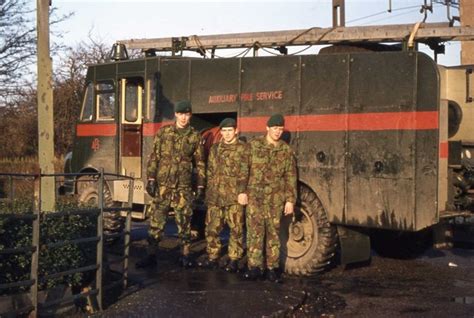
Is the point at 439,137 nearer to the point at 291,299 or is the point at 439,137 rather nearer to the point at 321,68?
the point at 321,68

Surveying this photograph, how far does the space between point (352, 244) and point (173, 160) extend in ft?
7.93

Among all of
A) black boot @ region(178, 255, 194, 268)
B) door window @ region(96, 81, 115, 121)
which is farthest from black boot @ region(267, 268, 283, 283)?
door window @ region(96, 81, 115, 121)

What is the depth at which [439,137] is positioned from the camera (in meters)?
6.95

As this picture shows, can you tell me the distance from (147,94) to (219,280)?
11.1 feet

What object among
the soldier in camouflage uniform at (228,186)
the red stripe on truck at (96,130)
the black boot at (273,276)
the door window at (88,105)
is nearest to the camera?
the black boot at (273,276)

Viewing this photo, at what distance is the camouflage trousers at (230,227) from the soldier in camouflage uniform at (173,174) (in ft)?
1.02

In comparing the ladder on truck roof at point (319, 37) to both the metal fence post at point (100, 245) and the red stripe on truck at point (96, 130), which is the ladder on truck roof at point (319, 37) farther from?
the metal fence post at point (100, 245)

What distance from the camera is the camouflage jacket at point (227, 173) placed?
299 inches

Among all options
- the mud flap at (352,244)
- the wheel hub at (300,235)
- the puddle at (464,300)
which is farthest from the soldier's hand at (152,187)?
the puddle at (464,300)

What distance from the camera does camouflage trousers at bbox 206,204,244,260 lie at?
310 inches

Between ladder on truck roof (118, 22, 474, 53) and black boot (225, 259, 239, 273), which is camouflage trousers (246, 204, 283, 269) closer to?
black boot (225, 259, 239, 273)

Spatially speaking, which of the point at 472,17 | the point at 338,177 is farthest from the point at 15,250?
the point at 472,17

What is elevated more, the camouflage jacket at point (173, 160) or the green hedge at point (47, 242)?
the camouflage jacket at point (173, 160)

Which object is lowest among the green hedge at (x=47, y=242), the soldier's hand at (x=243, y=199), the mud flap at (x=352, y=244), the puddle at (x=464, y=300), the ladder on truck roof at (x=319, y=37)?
the puddle at (x=464, y=300)
